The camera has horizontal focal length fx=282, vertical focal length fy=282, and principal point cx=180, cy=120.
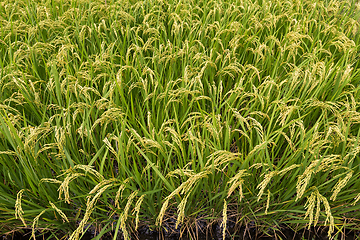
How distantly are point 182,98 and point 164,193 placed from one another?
713 millimetres

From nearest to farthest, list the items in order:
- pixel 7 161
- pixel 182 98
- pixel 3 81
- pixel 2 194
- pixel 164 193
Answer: pixel 2 194
pixel 7 161
pixel 164 193
pixel 182 98
pixel 3 81

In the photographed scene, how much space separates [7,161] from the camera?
5.92 feet

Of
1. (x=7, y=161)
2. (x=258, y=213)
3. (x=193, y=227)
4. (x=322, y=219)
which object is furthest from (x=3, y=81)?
(x=322, y=219)

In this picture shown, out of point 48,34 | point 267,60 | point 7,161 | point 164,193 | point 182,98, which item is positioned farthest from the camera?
point 48,34

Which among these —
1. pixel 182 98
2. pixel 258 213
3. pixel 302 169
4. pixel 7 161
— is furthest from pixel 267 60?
pixel 7 161

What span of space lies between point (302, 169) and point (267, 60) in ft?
4.02

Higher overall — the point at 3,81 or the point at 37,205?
the point at 3,81

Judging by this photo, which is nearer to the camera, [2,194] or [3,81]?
[2,194]

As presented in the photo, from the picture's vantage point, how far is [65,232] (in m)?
1.97

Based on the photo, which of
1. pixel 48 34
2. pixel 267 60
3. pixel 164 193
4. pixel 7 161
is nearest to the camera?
pixel 7 161

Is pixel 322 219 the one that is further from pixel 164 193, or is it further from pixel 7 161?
pixel 7 161

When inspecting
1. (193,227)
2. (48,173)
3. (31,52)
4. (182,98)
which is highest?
(31,52)

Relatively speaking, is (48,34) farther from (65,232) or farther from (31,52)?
(65,232)

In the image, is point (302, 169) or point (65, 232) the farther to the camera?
point (65, 232)
